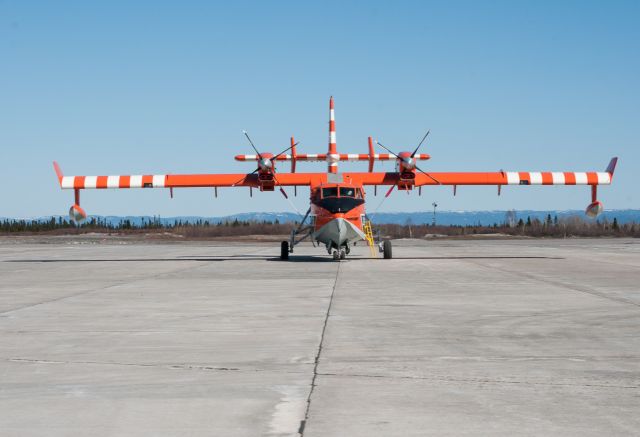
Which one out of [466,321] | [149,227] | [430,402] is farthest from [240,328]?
[149,227]

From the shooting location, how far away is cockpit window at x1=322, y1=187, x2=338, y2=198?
30073 millimetres

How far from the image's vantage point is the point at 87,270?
27.1m

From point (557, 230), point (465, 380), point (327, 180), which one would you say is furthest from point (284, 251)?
point (557, 230)

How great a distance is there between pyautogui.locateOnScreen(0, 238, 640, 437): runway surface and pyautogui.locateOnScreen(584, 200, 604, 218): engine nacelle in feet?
59.7

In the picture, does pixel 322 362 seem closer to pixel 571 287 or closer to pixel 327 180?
pixel 571 287

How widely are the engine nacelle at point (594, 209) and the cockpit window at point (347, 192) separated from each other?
37.5ft

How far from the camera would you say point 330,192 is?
30.2 metres

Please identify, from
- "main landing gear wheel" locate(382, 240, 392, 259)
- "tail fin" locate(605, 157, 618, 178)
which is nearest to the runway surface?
"main landing gear wheel" locate(382, 240, 392, 259)

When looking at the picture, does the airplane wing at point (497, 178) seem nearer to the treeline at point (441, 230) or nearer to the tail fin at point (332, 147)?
the tail fin at point (332, 147)

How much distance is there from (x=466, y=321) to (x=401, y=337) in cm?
206

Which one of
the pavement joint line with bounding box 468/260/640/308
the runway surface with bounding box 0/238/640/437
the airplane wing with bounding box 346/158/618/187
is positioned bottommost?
the runway surface with bounding box 0/238/640/437

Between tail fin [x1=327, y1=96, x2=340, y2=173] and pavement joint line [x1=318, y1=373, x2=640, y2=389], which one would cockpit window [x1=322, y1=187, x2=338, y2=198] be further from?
pavement joint line [x1=318, y1=373, x2=640, y2=389]

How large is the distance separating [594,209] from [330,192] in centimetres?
1263

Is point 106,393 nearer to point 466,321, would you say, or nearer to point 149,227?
Answer: point 466,321
